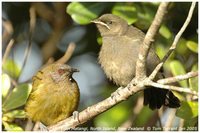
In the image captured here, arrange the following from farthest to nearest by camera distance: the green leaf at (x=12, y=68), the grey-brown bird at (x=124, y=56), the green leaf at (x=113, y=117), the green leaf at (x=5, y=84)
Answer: the green leaf at (x=113, y=117)
the green leaf at (x=12, y=68)
the grey-brown bird at (x=124, y=56)
the green leaf at (x=5, y=84)

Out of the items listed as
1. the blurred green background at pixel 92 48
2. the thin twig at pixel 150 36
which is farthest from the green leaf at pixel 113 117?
the thin twig at pixel 150 36

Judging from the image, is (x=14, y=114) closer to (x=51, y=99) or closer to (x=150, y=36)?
(x=51, y=99)

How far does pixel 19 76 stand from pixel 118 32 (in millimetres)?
906

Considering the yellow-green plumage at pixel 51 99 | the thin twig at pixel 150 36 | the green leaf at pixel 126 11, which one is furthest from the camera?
the green leaf at pixel 126 11

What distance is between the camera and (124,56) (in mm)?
4312

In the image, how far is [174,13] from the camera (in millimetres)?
4879

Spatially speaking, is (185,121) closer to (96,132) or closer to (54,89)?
(96,132)

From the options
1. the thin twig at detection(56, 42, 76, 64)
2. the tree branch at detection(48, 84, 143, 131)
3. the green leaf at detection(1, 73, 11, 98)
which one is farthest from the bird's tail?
the green leaf at detection(1, 73, 11, 98)

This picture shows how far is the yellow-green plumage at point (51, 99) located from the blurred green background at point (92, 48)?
0.15 m

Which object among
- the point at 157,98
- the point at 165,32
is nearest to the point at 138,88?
the point at 157,98

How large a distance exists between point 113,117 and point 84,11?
1003 millimetres

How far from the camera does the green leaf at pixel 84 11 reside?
4.51 m

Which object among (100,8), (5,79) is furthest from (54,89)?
(100,8)

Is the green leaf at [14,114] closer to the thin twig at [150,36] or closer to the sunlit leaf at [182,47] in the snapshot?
the thin twig at [150,36]
